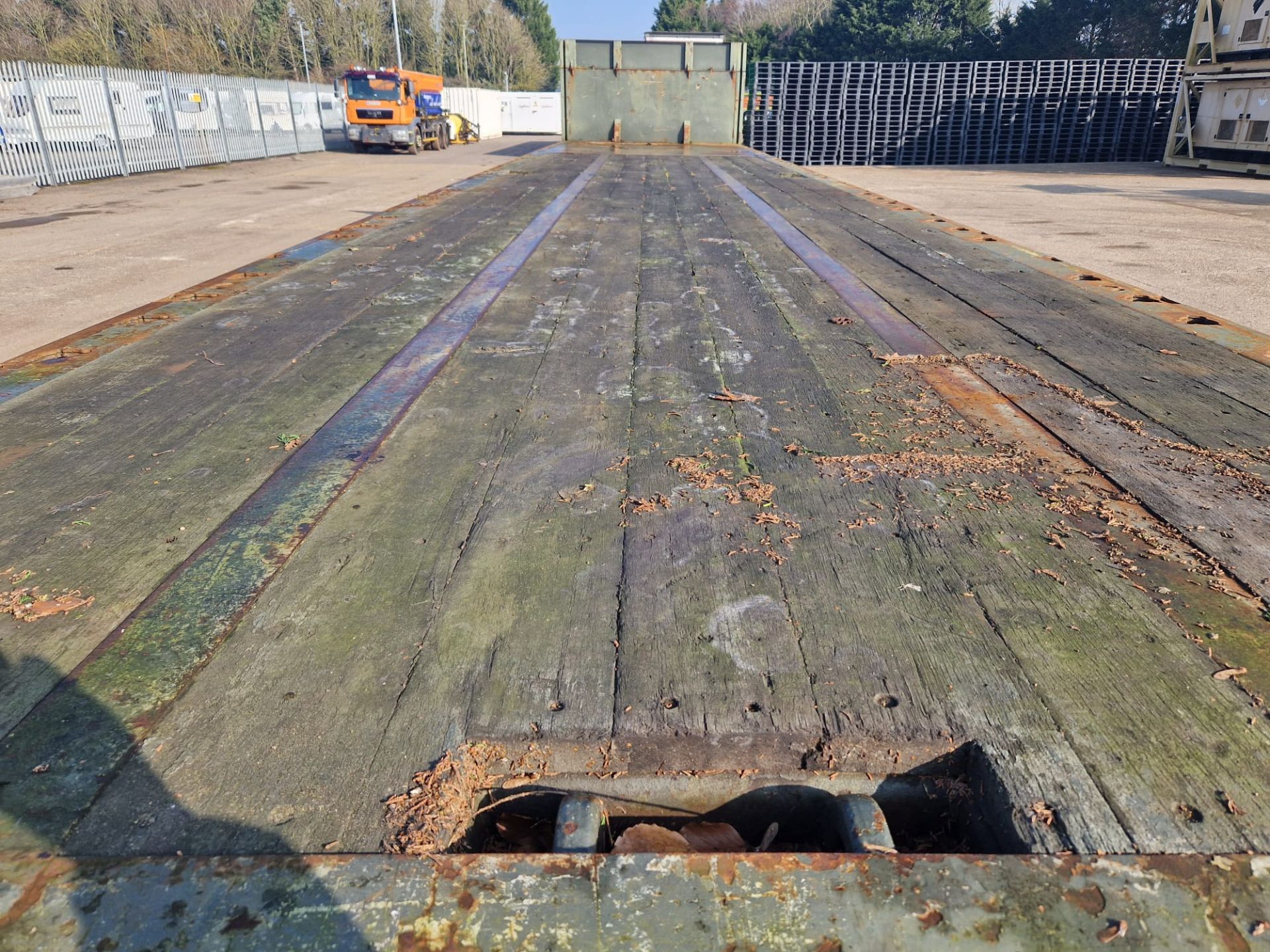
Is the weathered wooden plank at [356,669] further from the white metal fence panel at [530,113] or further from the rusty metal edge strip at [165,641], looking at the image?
the white metal fence panel at [530,113]

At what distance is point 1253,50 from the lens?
15.2m

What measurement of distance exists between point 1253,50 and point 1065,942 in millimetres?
20710

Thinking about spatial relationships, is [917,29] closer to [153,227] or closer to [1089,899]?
[153,227]

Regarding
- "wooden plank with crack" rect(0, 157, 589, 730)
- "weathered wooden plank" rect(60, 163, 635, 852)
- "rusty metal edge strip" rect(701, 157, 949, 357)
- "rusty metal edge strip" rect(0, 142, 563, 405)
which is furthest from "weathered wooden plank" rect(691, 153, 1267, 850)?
"rusty metal edge strip" rect(0, 142, 563, 405)

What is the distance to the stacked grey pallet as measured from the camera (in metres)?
19.0

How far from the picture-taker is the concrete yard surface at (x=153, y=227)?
567 cm

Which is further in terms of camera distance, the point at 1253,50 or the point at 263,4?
the point at 263,4

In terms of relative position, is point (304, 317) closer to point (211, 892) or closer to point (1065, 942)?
point (211, 892)

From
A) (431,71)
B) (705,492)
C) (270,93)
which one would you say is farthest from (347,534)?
(431,71)

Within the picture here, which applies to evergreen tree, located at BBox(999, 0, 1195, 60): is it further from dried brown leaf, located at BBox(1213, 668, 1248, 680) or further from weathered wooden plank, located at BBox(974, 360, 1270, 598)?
dried brown leaf, located at BBox(1213, 668, 1248, 680)

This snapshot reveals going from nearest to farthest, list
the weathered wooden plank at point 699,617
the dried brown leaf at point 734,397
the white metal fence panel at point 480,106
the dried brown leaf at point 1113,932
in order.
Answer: the dried brown leaf at point 1113,932, the weathered wooden plank at point 699,617, the dried brown leaf at point 734,397, the white metal fence panel at point 480,106

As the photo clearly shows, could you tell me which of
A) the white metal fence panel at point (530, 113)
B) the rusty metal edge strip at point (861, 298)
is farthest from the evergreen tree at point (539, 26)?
the rusty metal edge strip at point (861, 298)

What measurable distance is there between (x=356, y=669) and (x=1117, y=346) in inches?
111

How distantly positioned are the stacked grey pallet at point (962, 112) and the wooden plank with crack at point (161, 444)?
18.2m
